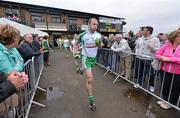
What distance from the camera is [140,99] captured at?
4078 mm

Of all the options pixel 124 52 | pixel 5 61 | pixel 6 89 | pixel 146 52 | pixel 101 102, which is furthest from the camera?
pixel 124 52

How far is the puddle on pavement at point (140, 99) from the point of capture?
3.37 metres

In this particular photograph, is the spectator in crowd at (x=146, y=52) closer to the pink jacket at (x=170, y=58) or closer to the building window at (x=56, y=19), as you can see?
the pink jacket at (x=170, y=58)

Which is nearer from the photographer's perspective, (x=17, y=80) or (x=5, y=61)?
(x=17, y=80)

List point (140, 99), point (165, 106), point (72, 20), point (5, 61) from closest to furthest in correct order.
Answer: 1. point (5, 61)
2. point (165, 106)
3. point (140, 99)
4. point (72, 20)

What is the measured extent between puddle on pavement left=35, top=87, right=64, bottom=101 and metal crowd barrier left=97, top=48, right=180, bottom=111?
2.12m

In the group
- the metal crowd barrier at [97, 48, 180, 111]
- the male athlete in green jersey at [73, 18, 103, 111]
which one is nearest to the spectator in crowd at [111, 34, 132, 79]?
the metal crowd barrier at [97, 48, 180, 111]

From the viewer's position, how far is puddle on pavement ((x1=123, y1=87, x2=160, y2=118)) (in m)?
3.37

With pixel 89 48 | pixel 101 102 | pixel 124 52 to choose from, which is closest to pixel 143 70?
pixel 124 52

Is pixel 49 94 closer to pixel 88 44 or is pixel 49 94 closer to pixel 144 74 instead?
pixel 88 44

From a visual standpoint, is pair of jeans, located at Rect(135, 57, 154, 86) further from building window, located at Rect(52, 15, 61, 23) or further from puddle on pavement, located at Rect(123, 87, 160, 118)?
building window, located at Rect(52, 15, 61, 23)

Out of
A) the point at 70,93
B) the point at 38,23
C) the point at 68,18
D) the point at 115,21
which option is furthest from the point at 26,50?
the point at 115,21

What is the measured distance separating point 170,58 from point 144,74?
1479 mm

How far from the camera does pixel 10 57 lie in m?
2.23
